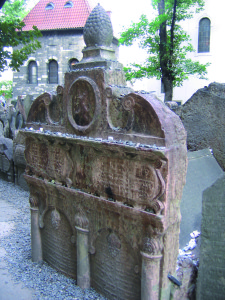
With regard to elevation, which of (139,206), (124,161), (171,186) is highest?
(124,161)

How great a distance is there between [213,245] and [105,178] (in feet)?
3.96

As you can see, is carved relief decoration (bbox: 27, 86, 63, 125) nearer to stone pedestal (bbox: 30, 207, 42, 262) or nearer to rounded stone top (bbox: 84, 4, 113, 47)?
rounded stone top (bbox: 84, 4, 113, 47)

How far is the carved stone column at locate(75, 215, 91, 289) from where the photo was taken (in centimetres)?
354

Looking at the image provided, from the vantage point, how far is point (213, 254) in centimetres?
296

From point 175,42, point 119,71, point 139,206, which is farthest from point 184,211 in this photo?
point 175,42

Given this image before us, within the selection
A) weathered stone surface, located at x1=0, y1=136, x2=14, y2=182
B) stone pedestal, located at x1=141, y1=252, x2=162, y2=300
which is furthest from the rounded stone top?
weathered stone surface, located at x1=0, y1=136, x2=14, y2=182

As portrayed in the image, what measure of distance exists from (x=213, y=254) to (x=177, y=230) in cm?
39

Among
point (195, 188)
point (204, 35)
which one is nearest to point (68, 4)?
point (204, 35)

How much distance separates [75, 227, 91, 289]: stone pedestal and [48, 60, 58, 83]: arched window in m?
19.7

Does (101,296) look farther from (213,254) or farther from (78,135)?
(78,135)

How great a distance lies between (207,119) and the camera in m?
5.63

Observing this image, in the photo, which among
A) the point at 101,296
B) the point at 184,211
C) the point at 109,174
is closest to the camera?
the point at 109,174

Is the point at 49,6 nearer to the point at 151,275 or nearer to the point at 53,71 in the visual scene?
the point at 53,71

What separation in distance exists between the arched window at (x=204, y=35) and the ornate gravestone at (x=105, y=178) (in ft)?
52.4
